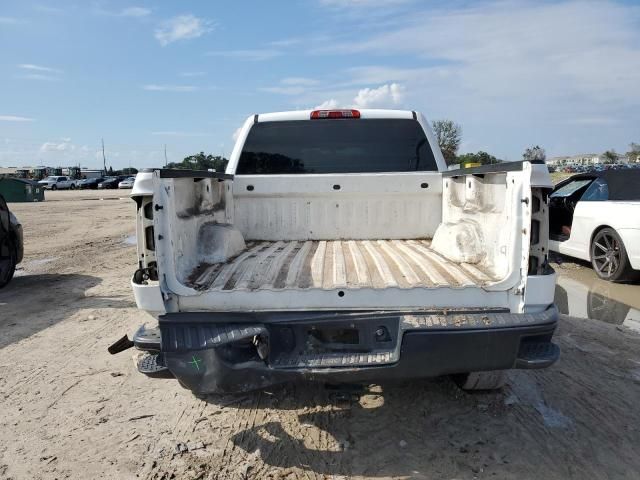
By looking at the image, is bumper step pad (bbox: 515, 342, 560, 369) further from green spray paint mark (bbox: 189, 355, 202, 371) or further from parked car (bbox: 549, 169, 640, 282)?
parked car (bbox: 549, 169, 640, 282)

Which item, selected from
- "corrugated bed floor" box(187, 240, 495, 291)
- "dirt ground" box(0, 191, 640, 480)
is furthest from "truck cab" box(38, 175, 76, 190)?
"corrugated bed floor" box(187, 240, 495, 291)

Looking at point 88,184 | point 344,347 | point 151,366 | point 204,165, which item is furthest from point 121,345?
point 88,184

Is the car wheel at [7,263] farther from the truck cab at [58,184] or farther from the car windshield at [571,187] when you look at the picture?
the truck cab at [58,184]

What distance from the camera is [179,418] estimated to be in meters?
3.56

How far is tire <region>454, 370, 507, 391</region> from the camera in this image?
336 cm

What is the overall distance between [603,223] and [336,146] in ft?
15.5

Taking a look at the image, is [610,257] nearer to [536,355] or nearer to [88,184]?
[536,355]

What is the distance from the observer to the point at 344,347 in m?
2.81

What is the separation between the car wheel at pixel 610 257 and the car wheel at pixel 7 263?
892 cm

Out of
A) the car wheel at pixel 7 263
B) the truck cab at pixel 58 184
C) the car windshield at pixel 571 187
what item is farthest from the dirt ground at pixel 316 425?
the truck cab at pixel 58 184

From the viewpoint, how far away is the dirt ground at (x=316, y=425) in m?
2.94

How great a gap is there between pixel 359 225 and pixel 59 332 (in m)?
3.47

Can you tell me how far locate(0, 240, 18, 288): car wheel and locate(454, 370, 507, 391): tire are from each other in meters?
7.02

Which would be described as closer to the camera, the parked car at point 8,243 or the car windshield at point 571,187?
the parked car at point 8,243
